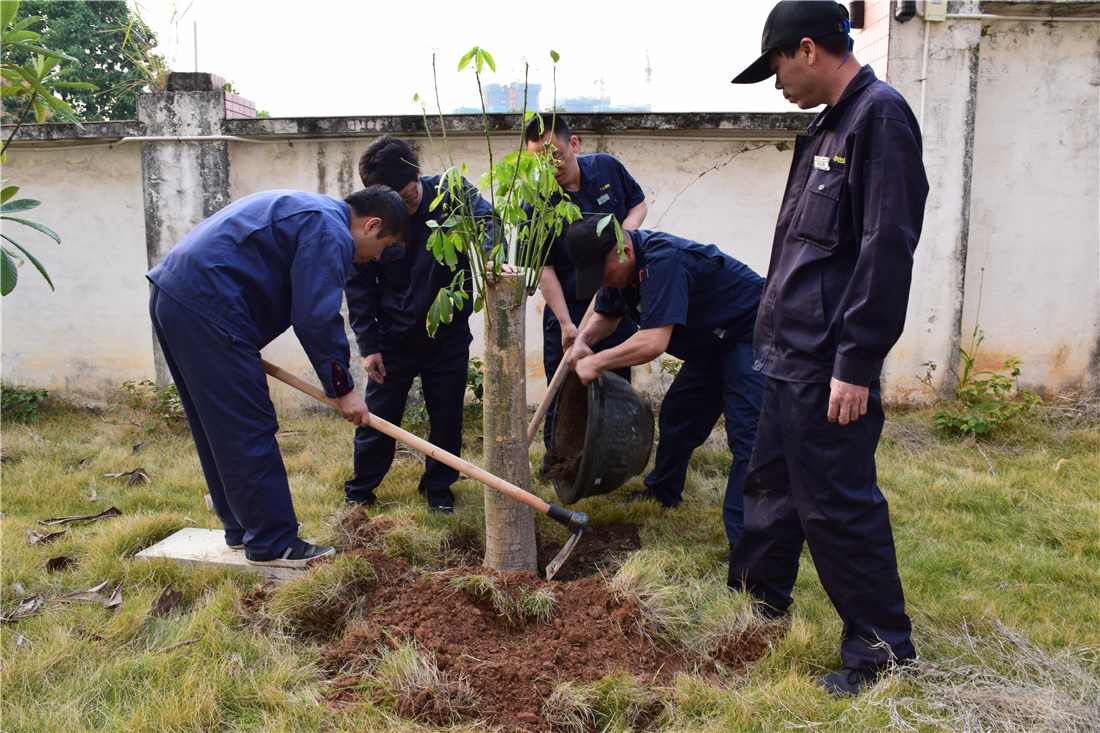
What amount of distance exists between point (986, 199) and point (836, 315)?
4.20 metres

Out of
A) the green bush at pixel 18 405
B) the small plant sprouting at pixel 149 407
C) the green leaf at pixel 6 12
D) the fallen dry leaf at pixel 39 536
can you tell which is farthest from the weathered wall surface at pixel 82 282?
the green leaf at pixel 6 12

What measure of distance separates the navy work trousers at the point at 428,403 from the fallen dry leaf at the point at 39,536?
134cm

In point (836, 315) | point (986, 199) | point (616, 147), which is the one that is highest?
point (616, 147)

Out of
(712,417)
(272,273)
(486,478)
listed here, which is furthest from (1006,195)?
(272,273)

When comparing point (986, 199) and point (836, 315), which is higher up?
point (986, 199)

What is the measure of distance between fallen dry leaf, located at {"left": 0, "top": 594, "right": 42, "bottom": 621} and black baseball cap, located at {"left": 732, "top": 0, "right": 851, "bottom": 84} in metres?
3.26

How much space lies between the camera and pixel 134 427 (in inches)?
206

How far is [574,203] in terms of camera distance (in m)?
4.04

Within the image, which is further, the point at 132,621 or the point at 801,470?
the point at 132,621

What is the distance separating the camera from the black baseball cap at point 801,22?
2057 millimetres

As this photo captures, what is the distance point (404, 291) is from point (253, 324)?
0.91 metres

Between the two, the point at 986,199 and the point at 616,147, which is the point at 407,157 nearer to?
the point at 616,147

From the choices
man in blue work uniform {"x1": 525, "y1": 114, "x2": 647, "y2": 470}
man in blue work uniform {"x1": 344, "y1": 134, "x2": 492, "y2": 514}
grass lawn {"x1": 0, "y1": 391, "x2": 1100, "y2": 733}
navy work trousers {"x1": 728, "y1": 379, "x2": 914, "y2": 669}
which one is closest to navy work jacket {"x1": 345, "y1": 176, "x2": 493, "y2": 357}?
man in blue work uniform {"x1": 344, "y1": 134, "x2": 492, "y2": 514}

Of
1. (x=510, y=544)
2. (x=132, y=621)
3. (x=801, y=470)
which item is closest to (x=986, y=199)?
(x=801, y=470)
